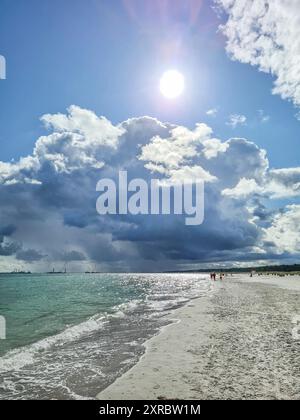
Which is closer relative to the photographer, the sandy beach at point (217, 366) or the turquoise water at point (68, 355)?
the sandy beach at point (217, 366)

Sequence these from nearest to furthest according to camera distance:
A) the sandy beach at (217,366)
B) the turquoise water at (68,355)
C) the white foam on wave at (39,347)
A: the sandy beach at (217,366) < the turquoise water at (68,355) < the white foam on wave at (39,347)

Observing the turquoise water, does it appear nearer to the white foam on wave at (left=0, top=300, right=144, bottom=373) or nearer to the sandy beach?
the white foam on wave at (left=0, top=300, right=144, bottom=373)

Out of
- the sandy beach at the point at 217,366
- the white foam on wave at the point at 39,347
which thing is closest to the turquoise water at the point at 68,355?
the white foam on wave at the point at 39,347

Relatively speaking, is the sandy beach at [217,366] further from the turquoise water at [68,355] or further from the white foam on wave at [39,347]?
the white foam on wave at [39,347]

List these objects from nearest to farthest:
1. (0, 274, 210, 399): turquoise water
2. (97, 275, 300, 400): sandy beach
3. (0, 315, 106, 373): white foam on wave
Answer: (97, 275, 300, 400): sandy beach → (0, 274, 210, 399): turquoise water → (0, 315, 106, 373): white foam on wave

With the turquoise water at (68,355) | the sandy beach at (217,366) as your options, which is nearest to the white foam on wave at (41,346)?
the turquoise water at (68,355)

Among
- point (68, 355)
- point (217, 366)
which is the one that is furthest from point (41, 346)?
point (217, 366)

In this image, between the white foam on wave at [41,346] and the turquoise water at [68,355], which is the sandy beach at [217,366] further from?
the white foam on wave at [41,346]

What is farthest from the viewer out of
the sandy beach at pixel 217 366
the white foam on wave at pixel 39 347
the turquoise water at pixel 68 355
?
the white foam on wave at pixel 39 347

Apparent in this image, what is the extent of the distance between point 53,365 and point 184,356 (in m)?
5.75

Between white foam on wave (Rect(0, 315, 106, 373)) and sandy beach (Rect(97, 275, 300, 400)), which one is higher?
sandy beach (Rect(97, 275, 300, 400))

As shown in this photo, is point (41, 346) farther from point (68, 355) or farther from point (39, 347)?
point (68, 355)

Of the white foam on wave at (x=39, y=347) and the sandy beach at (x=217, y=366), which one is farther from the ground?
the sandy beach at (x=217, y=366)

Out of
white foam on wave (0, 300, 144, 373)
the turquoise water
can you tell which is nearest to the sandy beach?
the turquoise water
